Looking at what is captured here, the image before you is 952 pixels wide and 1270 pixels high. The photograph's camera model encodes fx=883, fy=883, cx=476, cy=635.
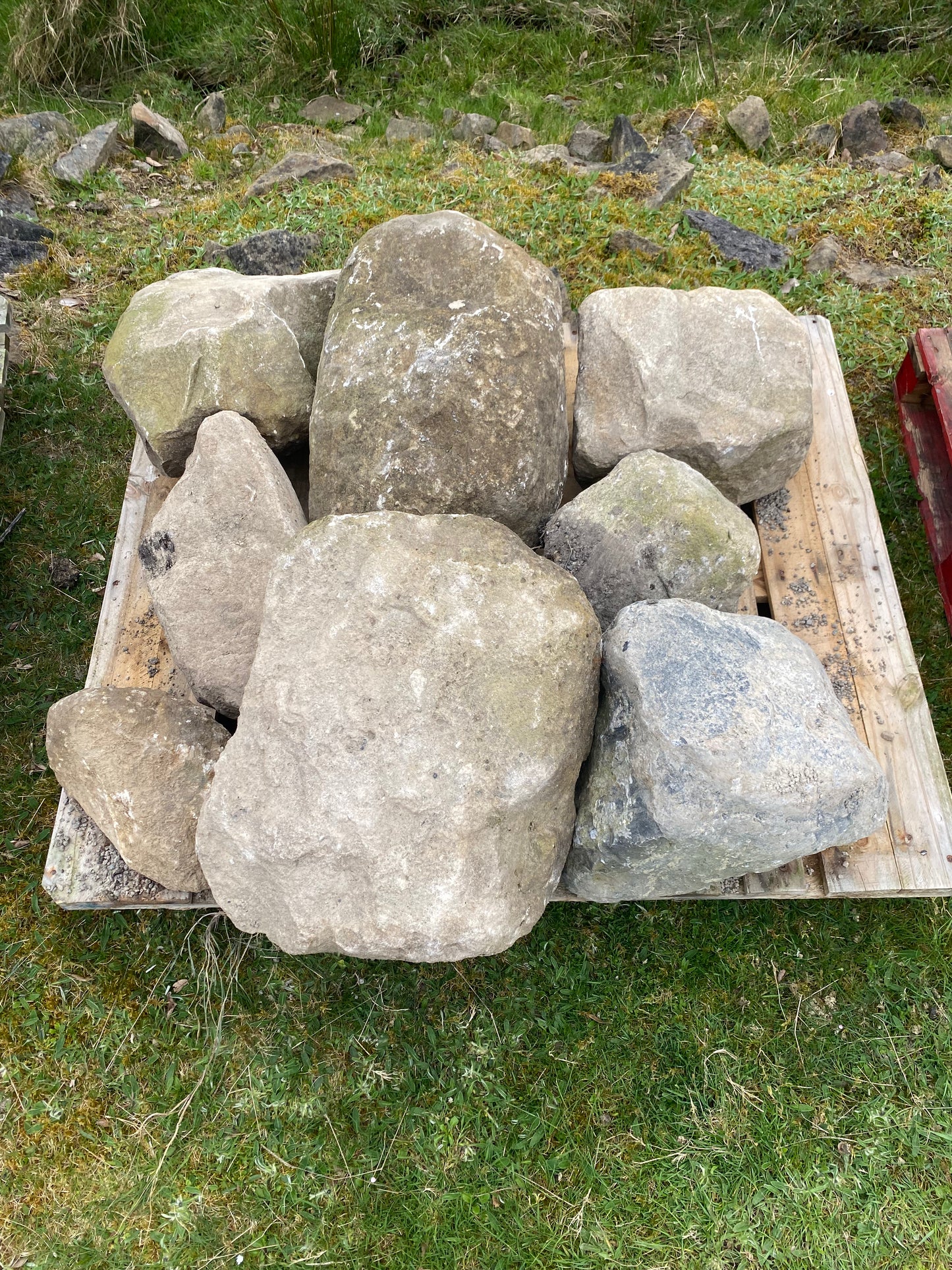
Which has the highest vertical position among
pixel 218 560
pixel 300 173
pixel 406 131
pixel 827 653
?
pixel 406 131

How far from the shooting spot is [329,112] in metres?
4.95

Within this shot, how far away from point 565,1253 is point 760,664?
1615 millimetres

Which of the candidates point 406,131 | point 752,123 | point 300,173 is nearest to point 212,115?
point 300,173

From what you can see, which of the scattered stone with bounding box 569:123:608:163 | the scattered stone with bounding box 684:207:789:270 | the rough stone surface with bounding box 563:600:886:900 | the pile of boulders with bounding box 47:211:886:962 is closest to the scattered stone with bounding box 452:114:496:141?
the scattered stone with bounding box 569:123:608:163

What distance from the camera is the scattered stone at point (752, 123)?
4.50 metres

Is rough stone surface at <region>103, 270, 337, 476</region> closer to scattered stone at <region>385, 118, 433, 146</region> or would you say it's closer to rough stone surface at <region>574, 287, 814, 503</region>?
rough stone surface at <region>574, 287, 814, 503</region>

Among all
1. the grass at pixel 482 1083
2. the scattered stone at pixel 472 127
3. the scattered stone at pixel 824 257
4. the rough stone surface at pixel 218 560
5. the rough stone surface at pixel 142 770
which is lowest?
the grass at pixel 482 1083

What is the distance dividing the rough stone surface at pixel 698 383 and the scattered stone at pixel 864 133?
240cm

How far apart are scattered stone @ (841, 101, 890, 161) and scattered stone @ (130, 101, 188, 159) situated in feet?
11.3

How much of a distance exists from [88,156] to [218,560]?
11.3 feet

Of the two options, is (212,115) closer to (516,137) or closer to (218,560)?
(516,137)

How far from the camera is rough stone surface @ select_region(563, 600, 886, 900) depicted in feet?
6.21

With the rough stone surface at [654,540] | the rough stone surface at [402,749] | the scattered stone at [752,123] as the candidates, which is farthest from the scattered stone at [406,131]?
the rough stone surface at [402,749]

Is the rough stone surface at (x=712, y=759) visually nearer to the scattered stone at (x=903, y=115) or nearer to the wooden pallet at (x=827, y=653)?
the wooden pallet at (x=827, y=653)
